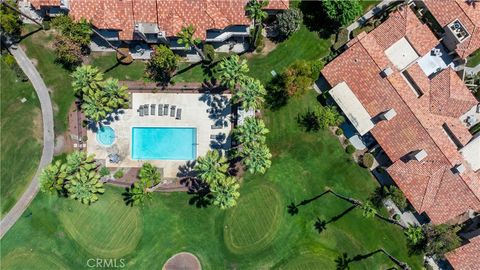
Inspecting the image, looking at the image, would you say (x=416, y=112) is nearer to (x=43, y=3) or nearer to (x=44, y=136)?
(x=44, y=136)

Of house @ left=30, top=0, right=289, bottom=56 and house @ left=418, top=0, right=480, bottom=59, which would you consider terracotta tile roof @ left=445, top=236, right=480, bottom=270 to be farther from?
house @ left=30, top=0, right=289, bottom=56

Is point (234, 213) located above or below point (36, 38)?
below

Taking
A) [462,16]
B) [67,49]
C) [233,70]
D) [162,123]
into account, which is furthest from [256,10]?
[462,16]

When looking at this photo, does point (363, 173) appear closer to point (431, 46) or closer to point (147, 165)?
point (431, 46)

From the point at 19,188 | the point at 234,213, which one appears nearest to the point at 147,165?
the point at 234,213

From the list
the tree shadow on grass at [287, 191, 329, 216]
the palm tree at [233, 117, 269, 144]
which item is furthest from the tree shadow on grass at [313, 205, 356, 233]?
the palm tree at [233, 117, 269, 144]

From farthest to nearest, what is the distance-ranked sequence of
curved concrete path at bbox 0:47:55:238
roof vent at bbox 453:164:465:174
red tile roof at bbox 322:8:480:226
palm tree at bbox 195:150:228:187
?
curved concrete path at bbox 0:47:55:238 < red tile roof at bbox 322:8:480:226 < roof vent at bbox 453:164:465:174 < palm tree at bbox 195:150:228:187
